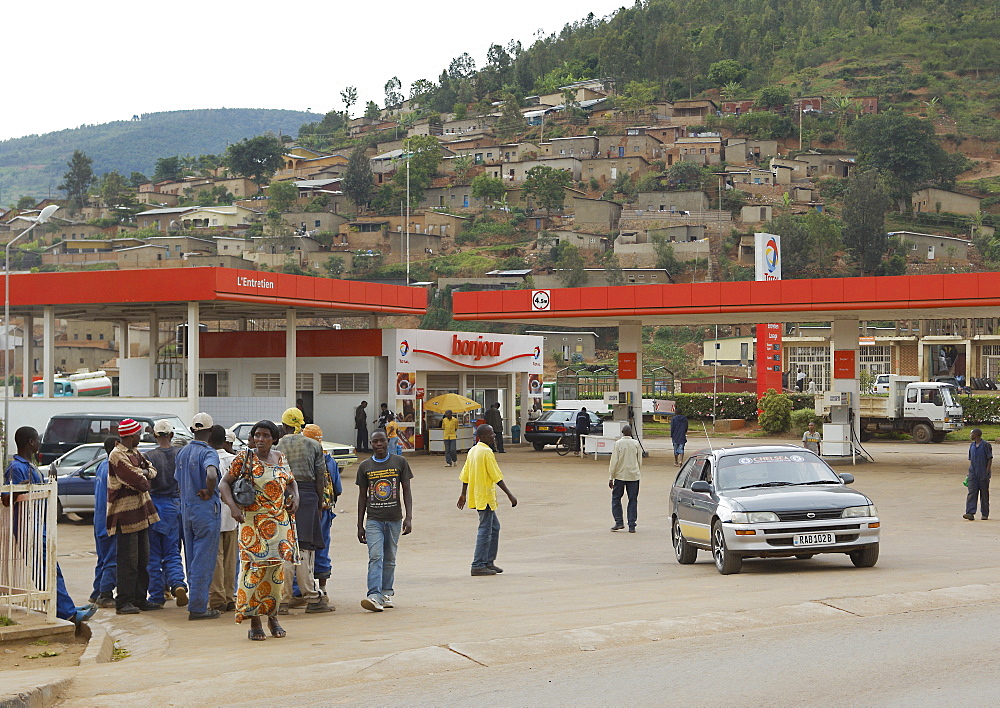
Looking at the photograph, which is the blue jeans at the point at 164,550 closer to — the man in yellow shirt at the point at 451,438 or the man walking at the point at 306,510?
the man walking at the point at 306,510

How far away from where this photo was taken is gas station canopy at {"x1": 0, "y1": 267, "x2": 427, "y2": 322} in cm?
3177

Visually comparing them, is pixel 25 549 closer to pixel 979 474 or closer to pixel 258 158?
pixel 979 474

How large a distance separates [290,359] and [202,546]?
2530 centimetres

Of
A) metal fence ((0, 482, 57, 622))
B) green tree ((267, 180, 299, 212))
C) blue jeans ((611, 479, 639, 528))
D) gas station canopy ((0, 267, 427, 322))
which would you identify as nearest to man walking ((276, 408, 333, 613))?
metal fence ((0, 482, 57, 622))

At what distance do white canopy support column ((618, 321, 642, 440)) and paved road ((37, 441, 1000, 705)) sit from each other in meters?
12.0

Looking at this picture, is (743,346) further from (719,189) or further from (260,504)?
(260,504)

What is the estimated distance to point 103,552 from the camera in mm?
11219

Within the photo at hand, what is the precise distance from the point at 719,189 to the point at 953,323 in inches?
2613

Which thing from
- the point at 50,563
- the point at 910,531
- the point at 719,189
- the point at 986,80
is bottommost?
the point at 910,531

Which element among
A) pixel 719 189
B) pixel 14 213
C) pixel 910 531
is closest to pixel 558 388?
pixel 910 531

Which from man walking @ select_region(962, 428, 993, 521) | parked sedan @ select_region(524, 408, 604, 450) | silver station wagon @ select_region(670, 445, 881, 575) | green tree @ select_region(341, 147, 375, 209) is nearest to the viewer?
silver station wagon @ select_region(670, 445, 881, 575)

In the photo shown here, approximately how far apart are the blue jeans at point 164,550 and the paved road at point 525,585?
0.26 m

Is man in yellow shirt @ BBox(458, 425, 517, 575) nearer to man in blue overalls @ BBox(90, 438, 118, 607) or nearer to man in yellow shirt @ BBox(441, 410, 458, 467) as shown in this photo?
man in blue overalls @ BBox(90, 438, 118, 607)

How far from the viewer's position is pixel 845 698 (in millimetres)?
7020
